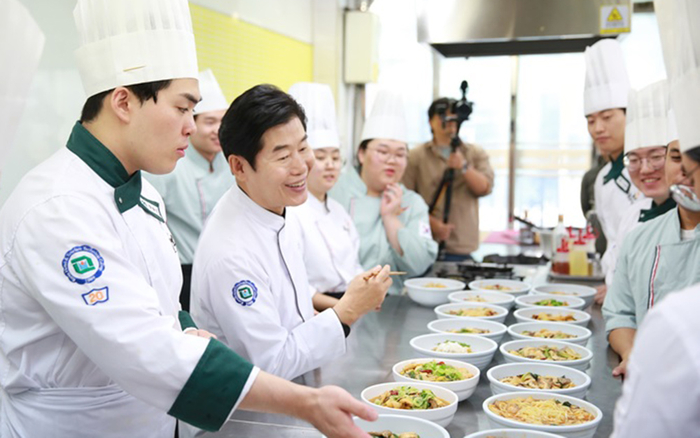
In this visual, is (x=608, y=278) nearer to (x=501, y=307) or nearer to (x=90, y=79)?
(x=501, y=307)

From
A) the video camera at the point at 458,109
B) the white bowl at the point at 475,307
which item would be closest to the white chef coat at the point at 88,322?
the white bowl at the point at 475,307

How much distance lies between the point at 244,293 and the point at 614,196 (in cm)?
202

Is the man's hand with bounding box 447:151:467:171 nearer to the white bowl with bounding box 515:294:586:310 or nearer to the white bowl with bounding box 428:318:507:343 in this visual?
the white bowl with bounding box 515:294:586:310

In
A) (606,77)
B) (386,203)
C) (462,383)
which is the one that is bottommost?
(462,383)

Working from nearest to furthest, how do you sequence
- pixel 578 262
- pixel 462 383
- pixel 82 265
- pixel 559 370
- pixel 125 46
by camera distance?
pixel 82 265
pixel 125 46
pixel 462 383
pixel 559 370
pixel 578 262

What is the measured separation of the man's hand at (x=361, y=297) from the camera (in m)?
1.89

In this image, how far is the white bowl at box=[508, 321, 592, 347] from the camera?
2.02m

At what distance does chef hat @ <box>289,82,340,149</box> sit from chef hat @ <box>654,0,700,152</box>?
7.22 ft

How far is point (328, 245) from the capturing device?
304 cm

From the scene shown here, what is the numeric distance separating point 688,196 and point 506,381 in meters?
0.67

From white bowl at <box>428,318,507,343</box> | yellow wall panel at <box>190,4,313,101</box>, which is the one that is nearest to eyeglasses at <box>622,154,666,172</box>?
white bowl at <box>428,318,507,343</box>

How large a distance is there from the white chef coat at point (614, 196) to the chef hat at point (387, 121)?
3.64 feet

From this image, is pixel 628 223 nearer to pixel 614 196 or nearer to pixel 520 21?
pixel 614 196

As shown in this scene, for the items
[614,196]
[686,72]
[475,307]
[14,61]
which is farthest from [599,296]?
[14,61]
